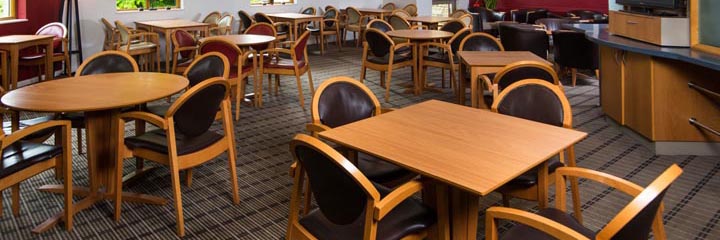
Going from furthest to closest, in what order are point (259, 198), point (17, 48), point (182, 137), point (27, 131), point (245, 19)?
point (245, 19) → point (17, 48) → point (259, 198) → point (182, 137) → point (27, 131)

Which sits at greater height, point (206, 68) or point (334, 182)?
point (206, 68)

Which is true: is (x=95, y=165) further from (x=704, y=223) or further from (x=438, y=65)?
(x=438, y=65)

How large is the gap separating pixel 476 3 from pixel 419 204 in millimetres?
11629

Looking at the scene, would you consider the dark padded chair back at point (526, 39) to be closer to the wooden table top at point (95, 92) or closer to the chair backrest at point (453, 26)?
the chair backrest at point (453, 26)

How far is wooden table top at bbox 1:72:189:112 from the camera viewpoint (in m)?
2.85

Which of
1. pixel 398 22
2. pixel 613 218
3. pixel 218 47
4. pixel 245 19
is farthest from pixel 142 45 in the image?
pixel 613 218

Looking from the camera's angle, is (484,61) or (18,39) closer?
(484,61)

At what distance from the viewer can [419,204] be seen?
86.2 inches

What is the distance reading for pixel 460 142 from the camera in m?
2.16

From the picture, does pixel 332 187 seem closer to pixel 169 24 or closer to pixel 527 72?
pixel 527 72

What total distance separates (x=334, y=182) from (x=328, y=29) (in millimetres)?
9089

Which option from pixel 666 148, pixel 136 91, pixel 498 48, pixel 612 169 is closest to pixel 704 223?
pixel 612 169

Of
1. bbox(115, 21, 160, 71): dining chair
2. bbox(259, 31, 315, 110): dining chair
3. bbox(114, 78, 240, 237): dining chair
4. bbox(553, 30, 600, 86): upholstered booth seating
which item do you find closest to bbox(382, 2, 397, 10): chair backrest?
bbox(115, 21, 160, 71): dining chair

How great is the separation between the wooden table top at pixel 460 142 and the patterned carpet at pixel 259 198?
0.73 metres
